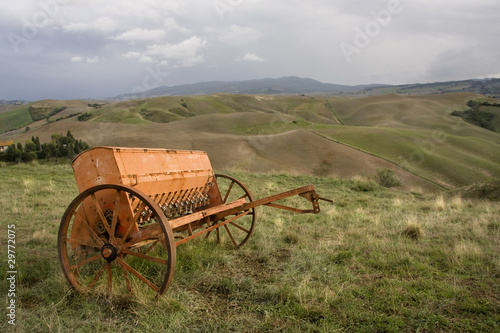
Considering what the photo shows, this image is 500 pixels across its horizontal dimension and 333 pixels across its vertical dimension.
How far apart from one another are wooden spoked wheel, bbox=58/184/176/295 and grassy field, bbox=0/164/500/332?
223mm

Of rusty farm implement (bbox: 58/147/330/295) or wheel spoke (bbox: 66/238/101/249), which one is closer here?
rusty farm implement (bbox: 58/147/330/295)

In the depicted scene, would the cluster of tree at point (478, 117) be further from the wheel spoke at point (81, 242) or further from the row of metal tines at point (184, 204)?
the wheel spoke at point (81, 242)

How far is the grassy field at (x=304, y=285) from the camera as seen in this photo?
3.72 m

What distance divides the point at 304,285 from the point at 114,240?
2.65 meters

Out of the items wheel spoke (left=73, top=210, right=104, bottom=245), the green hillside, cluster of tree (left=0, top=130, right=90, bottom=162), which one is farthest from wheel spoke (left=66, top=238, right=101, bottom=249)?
the green hillside

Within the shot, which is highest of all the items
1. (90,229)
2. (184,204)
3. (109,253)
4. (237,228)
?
(90,229)

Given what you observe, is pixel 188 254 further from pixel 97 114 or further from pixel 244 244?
pixel 97 114

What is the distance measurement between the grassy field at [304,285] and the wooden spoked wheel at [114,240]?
223 millimetres

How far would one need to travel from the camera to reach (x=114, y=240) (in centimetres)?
445

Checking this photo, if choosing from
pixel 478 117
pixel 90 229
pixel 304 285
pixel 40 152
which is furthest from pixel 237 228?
pixel 478 117

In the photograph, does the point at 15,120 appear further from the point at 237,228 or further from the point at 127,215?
the point at 127,215

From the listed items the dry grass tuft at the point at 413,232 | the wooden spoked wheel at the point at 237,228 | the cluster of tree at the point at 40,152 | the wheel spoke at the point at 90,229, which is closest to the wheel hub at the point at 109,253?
the wheel spoke at the point at 90,229

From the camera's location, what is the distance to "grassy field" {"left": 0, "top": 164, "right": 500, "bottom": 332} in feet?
12.2

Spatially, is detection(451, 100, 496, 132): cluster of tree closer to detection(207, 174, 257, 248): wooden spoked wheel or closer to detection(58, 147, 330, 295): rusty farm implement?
detection(207, 174, 257, 248): wooden spoked wheel
